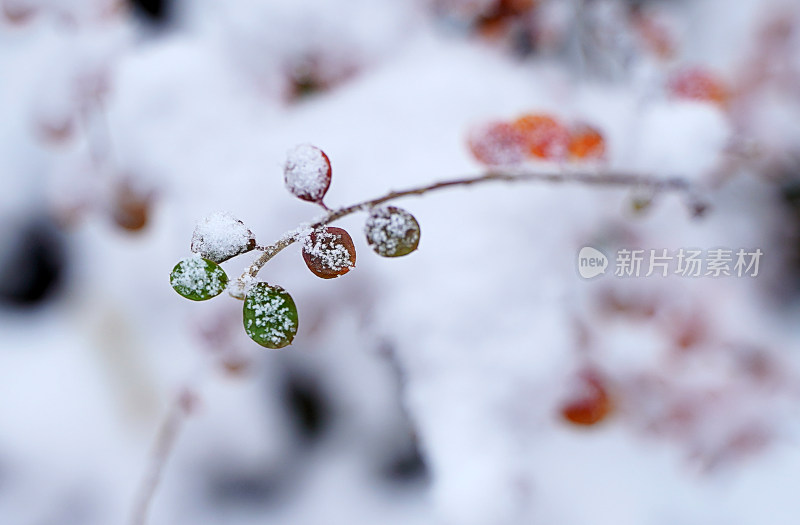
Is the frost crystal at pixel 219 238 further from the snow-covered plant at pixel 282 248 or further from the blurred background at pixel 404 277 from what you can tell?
the blurred background at pixel 404 277

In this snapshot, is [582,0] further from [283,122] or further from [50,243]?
[50,243]

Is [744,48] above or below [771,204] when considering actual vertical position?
above

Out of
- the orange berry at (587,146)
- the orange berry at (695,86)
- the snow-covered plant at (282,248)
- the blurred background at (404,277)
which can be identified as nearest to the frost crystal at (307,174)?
the snow-covered plant at (282,248)

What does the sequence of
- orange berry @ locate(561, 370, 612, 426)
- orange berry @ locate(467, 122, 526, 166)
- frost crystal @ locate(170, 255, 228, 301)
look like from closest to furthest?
frost crystal @ locate(170, 255, 228, 301) → orange berry @ locate(467, 122, 526, 166) → orange berry @ locate(561, 370, 612, 426)

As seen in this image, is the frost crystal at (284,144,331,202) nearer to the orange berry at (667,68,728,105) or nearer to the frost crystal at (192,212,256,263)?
the frost crystal at (192,212,256,263)

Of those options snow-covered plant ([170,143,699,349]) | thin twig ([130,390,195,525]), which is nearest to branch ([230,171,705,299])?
snow-covered plant ([170,143,699,349])

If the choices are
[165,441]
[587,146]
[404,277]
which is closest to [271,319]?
[404,277]

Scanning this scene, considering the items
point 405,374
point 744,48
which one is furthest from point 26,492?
point 744,48
